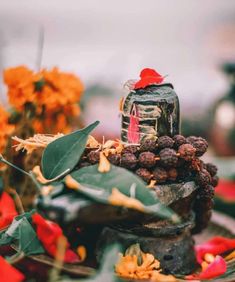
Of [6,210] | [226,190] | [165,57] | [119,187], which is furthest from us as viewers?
[165,57]

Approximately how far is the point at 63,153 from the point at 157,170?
0.12 meters

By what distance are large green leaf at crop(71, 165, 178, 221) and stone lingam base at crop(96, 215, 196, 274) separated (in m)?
0.13

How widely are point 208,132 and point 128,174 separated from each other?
4.34 feet

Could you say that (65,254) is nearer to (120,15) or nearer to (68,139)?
(68,139)

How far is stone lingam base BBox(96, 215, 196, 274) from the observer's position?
78 centimetres

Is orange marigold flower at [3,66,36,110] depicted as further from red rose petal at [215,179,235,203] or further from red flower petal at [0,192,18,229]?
red rose petal at [215,179,235,203]

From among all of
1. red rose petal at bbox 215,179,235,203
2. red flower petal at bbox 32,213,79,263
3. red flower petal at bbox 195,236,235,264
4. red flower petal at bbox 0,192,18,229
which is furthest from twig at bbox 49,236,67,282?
red rose petal at bbox 215,179,235,203

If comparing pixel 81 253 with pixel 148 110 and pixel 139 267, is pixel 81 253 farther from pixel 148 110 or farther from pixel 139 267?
pixel 148 110

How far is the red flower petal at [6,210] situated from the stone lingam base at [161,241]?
141 millimetres

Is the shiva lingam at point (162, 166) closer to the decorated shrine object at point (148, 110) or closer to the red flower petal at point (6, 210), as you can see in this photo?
the decorated shrine object at point (148, 110)

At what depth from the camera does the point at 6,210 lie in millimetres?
882

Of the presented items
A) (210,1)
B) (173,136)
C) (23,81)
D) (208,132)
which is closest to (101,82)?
(208,132)

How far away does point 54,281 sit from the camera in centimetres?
68

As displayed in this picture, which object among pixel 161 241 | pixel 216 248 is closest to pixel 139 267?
pixel 161 241
